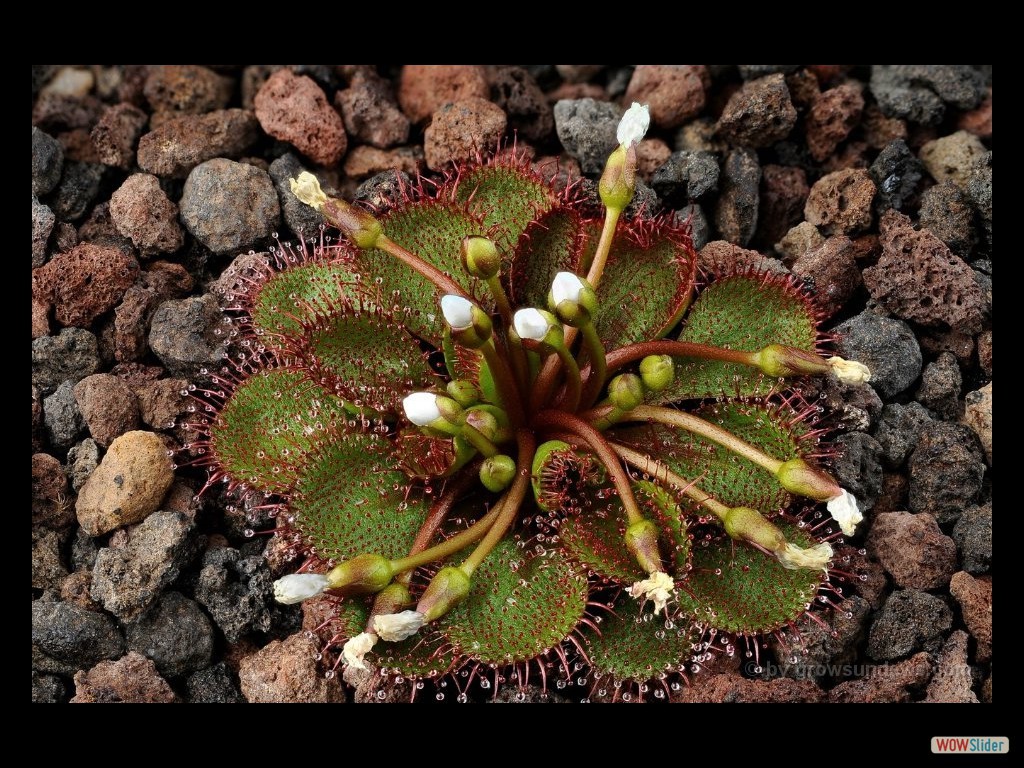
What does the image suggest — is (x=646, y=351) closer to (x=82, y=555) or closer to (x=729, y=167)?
(x=729, y=167)

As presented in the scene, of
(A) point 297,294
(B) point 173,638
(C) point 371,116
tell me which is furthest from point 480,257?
(B) point 173,638

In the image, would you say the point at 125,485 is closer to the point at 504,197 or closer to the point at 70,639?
the point at 70,639

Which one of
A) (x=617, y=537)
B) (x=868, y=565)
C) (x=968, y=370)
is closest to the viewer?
(x=617, y=537)

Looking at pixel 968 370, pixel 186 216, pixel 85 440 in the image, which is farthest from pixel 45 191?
pixel 968 370

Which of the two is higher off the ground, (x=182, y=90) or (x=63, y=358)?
(x=182, y=90)

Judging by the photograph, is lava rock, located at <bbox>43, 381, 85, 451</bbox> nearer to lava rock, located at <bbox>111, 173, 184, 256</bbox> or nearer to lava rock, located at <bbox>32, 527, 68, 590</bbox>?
lava rock, located at <bbox>32, 527, 68, 590</bbox>

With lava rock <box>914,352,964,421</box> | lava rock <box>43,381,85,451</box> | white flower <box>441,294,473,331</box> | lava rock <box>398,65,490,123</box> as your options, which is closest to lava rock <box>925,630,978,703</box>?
lava rock <box>914,352,964,421</box>

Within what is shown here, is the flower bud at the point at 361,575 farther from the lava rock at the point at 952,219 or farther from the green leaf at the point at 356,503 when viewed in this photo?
the lava rock at the point at 952,219
